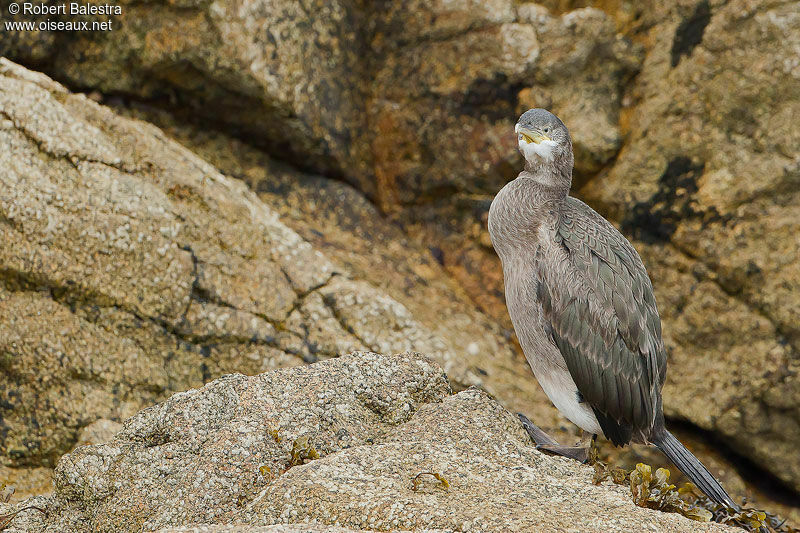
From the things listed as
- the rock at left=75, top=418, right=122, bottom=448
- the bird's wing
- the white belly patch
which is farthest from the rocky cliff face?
the bird's wing

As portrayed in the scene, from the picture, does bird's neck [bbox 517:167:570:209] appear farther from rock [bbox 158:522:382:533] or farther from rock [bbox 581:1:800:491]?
rock [bbox 581:1:800:491]

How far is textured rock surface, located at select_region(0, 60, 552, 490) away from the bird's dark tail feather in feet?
6.20

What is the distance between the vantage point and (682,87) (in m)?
8.13

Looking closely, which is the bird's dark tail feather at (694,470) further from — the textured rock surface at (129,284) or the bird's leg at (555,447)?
the textured rock surface at (129,284)

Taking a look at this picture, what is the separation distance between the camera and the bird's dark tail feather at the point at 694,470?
5.10m

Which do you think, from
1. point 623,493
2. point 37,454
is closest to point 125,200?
point 37,454

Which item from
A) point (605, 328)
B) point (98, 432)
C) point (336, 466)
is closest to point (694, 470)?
point (605, 328)

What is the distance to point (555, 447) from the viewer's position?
5.09 m

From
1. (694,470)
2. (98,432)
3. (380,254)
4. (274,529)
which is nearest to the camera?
(274,529)

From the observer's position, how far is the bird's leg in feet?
16.7

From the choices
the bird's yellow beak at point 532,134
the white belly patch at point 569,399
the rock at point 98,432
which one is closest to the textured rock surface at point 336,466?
the white belly patch at point 569,399

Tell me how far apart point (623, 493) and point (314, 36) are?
18.6 feet

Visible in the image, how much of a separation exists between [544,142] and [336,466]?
8.34 feet

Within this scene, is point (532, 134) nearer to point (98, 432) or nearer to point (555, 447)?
point (555, 447)
